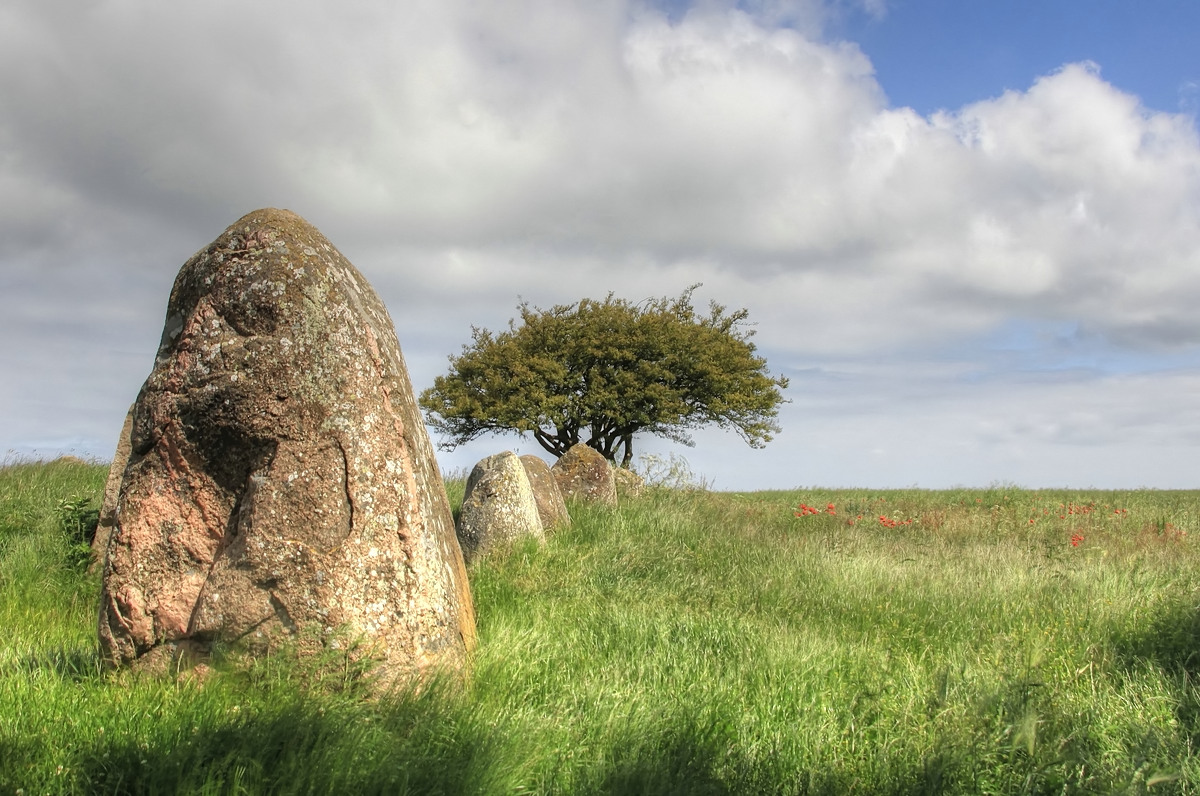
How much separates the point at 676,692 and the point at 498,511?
4980 millimetres

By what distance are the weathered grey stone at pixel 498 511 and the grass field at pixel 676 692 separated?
430mm

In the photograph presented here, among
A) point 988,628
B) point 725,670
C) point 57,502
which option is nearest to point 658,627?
point 725,670

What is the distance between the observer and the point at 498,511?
32.7 feet

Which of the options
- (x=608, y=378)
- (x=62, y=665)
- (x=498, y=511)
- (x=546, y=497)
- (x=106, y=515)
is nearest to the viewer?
(x=62, y=665)

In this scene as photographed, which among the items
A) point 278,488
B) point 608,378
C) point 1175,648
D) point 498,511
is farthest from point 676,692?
point 608,378

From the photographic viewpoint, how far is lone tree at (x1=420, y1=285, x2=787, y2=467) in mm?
32000

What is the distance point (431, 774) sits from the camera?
11.9 ft

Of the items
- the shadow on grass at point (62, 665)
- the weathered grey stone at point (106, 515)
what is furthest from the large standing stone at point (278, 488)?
the weathered grey stone at point (106, 515)

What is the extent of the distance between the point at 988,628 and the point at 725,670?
10.6 ft

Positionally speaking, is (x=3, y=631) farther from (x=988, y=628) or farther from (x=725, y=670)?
(x=988, y=628)

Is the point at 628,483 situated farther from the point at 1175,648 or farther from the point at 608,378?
the point at 608,378

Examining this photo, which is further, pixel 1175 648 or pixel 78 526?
pixel 78 526

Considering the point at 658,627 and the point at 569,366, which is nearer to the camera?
the point at 658,627

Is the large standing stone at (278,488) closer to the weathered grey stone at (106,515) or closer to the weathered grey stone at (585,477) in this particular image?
the weathered grey stone at (106,515)
